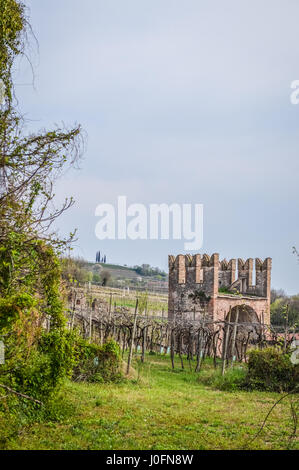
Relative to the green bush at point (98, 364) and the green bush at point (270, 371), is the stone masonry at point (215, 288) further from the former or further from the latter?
the green bush at point (98, 364)

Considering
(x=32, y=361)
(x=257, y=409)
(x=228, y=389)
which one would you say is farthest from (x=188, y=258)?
(x=32, y=361)

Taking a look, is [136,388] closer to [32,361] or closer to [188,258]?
[32,361]

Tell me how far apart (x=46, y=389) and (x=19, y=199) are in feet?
13.0

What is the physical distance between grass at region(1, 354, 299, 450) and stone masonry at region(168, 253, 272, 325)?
975cm

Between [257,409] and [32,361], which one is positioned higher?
[32,361]

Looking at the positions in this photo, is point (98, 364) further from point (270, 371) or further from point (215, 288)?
point (215, 288)

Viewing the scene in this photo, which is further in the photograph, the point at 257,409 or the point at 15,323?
the point at 257,409

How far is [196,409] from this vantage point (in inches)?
463

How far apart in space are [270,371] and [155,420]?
19.9ft

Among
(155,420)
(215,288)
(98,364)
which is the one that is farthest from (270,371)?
(215,288)

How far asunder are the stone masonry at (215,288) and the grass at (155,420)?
9.75 m

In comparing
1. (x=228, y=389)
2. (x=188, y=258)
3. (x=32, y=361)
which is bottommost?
(x=228, y=389)

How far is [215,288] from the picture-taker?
2497cm

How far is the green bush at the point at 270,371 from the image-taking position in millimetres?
14992
